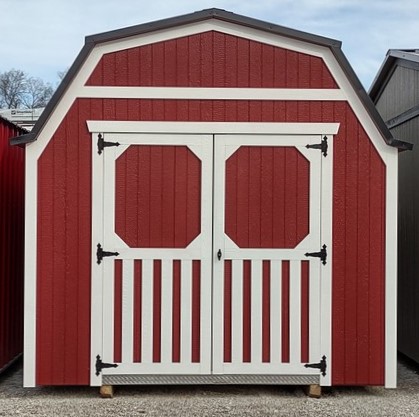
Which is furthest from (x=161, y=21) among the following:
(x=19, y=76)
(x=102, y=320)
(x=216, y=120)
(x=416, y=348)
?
(x=19, y=76)

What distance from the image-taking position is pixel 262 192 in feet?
21.6

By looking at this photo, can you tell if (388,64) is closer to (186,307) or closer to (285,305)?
(285,305)

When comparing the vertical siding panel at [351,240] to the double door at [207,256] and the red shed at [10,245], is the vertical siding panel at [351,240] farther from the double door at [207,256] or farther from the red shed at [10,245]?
the red shed at [10,245]

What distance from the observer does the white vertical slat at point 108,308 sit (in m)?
6.52

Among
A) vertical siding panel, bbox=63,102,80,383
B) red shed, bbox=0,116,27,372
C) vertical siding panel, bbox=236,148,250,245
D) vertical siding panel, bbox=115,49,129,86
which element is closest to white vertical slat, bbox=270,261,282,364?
vertical siding panel, bbox=236,148,250,245

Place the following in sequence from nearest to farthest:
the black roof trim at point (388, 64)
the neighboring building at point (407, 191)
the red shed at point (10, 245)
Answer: the red shed at point (10, 245)
the neighboring building at point (407, 191)
the black roof trim at point (388, 64)

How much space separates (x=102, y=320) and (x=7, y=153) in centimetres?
225

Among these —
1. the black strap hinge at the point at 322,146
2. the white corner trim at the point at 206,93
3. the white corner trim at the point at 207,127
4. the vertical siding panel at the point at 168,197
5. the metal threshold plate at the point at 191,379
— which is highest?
the white corner trim at the point at 206,93

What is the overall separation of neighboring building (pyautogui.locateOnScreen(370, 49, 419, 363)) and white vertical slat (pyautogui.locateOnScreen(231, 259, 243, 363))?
96.7 inches

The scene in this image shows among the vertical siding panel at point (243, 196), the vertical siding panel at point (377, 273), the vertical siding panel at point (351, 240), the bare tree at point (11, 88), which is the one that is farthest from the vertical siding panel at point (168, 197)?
the bare tree at point (11, 88)

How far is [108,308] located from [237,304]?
1092mm

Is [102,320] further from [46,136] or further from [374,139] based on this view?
[374,139]

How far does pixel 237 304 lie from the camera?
656cm

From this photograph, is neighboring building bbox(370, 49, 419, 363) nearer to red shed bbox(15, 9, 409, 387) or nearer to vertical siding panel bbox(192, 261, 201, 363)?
red shed bbox(15, 9, 409, 387)
